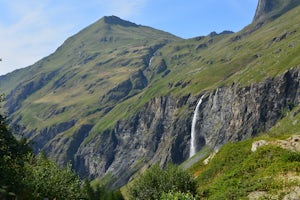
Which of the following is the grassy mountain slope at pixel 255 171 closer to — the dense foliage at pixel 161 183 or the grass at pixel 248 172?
the grass at pixel 248 172

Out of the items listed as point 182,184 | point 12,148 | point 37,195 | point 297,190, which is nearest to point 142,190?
point 182,184

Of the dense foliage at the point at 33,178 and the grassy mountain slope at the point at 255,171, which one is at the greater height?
the dense foliage at the point at 33,178

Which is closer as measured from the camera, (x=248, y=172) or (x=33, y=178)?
(x=33, y=178)

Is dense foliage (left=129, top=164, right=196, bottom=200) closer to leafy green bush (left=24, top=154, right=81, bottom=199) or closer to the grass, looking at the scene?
the grass

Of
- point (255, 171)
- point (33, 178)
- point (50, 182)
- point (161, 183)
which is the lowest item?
point (255, 171)

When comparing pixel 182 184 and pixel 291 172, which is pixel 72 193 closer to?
pixel 182 184

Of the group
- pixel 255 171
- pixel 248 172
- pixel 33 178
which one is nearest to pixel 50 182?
pixel 33 178

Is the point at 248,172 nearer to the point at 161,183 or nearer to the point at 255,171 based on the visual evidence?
the point at 255,171

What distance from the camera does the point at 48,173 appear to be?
42.3 metres

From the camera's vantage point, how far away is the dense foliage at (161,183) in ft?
153

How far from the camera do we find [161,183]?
156 feet

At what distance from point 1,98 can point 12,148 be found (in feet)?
84.3

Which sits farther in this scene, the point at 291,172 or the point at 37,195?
the point at 291,172

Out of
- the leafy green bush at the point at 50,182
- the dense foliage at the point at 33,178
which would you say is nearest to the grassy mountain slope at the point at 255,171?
the leafy green bush at the point at 50,182
